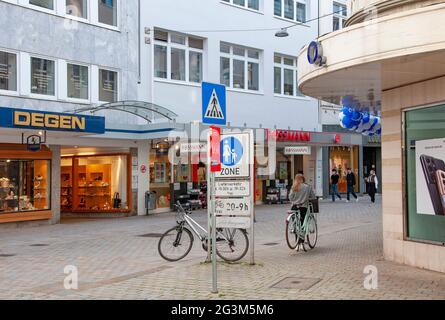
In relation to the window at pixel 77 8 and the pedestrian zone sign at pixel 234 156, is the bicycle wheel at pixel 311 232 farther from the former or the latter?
the window at pixel 77 8

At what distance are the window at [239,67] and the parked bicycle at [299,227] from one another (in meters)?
14.1

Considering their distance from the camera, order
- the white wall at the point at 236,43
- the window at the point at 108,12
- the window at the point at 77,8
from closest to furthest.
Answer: the window at the point at 77,8 < the window at the point at 108,12 < the white wall at the point at 236,43

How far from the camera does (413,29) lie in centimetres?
704

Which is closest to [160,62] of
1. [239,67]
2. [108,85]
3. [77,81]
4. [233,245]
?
[108,85]

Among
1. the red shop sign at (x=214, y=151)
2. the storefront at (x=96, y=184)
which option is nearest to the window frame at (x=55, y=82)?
the storefront at (x=96, y=184)

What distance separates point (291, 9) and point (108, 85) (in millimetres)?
12068

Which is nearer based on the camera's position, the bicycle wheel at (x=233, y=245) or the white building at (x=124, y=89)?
the bicycle wheel at (x=233, y=245)

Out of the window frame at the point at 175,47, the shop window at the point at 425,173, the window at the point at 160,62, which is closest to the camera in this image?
the shop window at the point at 425,173

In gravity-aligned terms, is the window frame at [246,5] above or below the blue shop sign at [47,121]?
above

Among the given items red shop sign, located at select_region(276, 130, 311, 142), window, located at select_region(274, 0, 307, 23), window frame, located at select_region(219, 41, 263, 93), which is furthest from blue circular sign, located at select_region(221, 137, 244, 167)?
window, located at select_region(274, 0, 307, 23)

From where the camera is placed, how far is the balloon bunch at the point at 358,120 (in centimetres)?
1486

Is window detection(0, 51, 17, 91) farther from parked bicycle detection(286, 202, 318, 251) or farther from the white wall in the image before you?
parked bicycle detection(286, 202, 318, 251)

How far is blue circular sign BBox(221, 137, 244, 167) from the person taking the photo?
9539 mm
